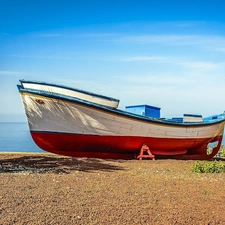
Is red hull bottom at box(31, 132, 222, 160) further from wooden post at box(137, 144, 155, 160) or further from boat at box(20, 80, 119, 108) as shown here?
boat at box(20, 80, 119, 108)

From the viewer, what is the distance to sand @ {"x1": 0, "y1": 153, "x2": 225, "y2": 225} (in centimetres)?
509

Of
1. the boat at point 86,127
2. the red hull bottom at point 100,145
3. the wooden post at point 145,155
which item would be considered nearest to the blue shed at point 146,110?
the boat at point 86,127

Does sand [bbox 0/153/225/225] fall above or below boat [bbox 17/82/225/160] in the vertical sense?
below

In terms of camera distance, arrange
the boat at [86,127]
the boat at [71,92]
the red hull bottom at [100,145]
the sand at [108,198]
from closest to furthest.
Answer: the sand at [108,198] < the boat at [86,127] < the red hull bottom at [100,145] < the boat at [71,92]

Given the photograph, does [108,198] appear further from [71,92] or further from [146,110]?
[146,110]

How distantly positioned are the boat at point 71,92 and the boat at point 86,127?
0.16m

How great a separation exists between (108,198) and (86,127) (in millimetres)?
7752

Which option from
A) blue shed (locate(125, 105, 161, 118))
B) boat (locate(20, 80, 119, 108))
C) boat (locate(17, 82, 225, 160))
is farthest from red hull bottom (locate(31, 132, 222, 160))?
blue shed (locate(125, 105, 161, 118))

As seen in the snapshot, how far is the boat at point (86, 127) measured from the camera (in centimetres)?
1338

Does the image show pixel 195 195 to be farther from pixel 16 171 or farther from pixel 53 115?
pixel 53 115

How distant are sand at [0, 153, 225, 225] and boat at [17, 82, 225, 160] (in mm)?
4482

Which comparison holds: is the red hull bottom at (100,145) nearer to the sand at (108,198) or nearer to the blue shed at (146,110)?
the blue shed at (146,110)

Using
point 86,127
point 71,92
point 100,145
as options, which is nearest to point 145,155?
point 100,145

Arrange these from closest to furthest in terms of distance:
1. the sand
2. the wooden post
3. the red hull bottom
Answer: the sand, the red hull bottom, the wooden post
